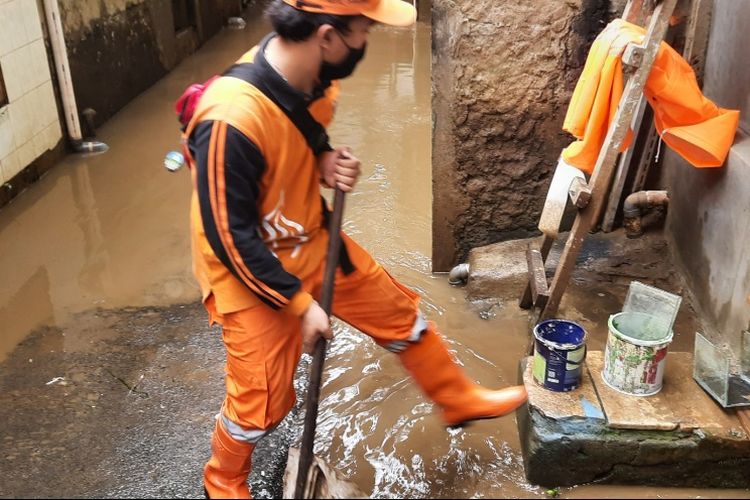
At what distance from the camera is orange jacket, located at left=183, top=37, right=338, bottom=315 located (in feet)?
7.18

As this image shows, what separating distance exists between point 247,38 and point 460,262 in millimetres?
8110

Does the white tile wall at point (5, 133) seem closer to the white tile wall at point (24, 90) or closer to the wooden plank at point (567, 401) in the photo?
the white tile wall at point (24, 90)

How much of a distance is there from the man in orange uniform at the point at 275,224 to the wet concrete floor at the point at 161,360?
56 centimetres

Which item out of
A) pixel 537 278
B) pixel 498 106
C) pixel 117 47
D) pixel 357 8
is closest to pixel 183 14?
pixel 117 47

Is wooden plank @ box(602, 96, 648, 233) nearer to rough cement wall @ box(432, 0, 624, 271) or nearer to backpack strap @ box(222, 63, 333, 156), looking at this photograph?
rough cement wall @ box(432, 0, 624, 271)

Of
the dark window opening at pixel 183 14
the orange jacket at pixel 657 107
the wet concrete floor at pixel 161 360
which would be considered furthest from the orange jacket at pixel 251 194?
the dark window opening at pixel 183 14

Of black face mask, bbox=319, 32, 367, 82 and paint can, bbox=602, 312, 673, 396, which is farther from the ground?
black face mask, bbox=319, 32, 367, 82

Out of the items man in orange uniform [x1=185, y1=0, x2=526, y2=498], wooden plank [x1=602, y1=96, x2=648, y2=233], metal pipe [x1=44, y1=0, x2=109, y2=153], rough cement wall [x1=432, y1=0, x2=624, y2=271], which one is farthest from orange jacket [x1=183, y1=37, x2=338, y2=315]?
metal pipe [x1=44, y1=0, x2=109, y2=153]

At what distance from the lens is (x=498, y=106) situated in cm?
437

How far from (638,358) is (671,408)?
0.25 m

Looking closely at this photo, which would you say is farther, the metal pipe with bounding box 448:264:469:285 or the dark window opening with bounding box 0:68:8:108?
the dark window opening with bounding box 0:68:8:108

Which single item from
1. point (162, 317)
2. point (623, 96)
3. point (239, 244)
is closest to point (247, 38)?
point (162, 317)

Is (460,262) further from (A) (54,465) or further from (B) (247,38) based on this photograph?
(B) (247,38)

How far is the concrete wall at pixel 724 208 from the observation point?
3438mm
